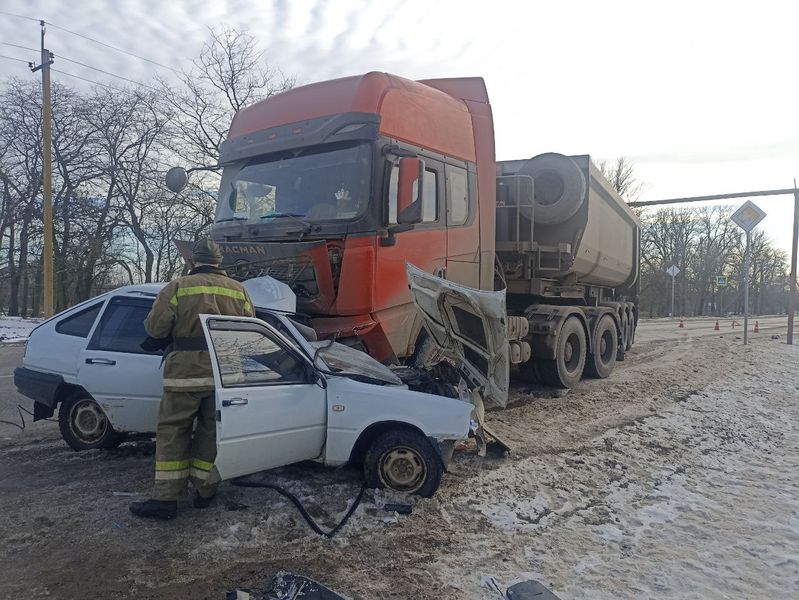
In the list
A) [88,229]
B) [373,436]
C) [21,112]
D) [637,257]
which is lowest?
[373,436]

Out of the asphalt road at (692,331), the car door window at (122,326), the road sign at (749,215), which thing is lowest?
the asphalt road at (692,331)

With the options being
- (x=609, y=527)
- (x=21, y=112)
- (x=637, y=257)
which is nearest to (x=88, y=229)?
(x=21, y=112)

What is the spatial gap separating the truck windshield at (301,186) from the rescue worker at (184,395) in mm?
1688

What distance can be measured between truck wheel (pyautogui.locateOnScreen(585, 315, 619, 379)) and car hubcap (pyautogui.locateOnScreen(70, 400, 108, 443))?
7.80 metres

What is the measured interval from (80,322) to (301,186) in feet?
8.13

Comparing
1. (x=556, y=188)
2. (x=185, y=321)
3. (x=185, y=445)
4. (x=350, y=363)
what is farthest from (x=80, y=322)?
(x=556, y=188)

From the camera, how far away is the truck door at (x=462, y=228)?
6525 millimetres

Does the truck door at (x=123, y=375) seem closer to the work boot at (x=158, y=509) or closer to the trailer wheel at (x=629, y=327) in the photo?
the work boot at (x=158, y=509)

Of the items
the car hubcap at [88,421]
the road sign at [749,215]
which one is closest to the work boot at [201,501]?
the car hubcap at [88,421]

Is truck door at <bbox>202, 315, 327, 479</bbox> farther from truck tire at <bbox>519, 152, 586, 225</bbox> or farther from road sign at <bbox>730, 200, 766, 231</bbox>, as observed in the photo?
road sign at <bbox>730, 200, 766, 231</bbox>

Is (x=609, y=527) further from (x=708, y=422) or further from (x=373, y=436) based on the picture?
(x=708, y=422)

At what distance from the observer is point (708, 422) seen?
23.3ft

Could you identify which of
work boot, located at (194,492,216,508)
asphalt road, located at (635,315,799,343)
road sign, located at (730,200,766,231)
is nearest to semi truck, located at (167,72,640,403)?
work boot, located at (194,492,216,508)

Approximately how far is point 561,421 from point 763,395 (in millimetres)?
4000
